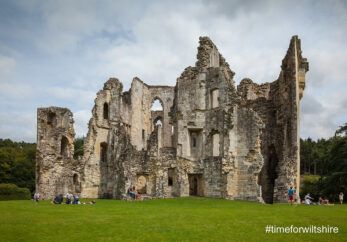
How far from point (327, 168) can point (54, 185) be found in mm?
22099

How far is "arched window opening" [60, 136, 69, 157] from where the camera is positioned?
3007 centimetres

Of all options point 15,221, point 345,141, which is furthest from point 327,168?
point 15,221

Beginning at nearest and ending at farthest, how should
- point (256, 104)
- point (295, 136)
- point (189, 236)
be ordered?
point (189, 236) → point (295, 136) → point (256, 104)

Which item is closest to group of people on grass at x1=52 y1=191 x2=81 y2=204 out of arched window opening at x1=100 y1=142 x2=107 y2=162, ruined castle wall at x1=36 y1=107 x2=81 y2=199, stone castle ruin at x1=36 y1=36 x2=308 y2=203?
stone castle ruin at x1=36 y1=36 x2=308 y2=203

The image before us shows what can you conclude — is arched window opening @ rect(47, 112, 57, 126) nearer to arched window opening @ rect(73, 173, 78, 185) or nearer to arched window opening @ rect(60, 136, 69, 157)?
arched window opening @ rect(60, 136, 69, 157)

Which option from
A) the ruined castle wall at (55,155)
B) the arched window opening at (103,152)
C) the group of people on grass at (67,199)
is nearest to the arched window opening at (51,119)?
the ruined castle wall at (55,155)

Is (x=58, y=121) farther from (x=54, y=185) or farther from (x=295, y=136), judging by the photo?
(x=295, y=136)

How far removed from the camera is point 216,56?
28547 mm

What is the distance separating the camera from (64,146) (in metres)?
30.7

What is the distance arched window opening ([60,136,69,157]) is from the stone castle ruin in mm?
88

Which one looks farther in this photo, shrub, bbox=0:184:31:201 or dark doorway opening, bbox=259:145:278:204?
shrub, bbox=0:184:31:201

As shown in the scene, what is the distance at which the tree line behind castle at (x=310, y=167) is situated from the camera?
85.3 ft

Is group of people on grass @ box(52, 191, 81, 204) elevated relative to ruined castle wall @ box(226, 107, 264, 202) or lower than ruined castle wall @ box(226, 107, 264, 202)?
lower

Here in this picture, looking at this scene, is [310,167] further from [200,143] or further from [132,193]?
[132,193]
